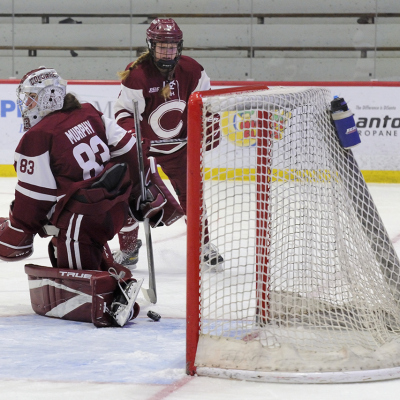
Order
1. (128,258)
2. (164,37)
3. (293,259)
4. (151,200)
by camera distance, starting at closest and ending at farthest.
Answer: (293,259) < (151,200) < (164,37) < (128,258)

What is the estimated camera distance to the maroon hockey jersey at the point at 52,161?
233 cm

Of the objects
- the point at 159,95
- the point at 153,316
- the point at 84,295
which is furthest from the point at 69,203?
the point at 159,95

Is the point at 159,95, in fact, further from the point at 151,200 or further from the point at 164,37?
the point at 151,200

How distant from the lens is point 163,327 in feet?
7.76

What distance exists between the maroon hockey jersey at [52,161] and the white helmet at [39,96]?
38mm

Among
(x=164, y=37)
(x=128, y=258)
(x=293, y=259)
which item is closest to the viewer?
(x=293, y=259)

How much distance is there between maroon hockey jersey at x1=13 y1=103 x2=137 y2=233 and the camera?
2.33 metres

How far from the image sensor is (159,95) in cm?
341

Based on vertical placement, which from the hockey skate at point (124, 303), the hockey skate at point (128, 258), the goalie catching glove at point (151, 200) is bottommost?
the hockey skate at point (128, 258)

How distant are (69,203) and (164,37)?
1.13 meters

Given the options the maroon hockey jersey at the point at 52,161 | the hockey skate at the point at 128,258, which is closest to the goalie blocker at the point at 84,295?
the maroon hockey jersey at the point at 52,161

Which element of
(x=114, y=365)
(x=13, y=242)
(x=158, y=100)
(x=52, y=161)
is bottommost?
(x=114, y=365)

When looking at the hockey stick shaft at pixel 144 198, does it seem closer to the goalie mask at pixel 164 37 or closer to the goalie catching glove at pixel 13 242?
the goalie catching glove at pixel 13 242

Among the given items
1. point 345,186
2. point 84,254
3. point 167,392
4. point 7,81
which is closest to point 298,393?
point 167,392
